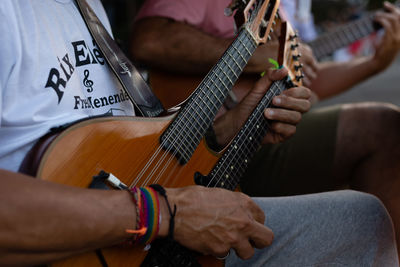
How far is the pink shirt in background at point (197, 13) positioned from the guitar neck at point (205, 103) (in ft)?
2.01

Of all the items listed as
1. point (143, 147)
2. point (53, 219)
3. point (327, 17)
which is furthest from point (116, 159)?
point (327, 17)

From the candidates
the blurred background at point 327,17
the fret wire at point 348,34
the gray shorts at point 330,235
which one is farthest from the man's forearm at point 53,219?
the blurred background at point 327,17

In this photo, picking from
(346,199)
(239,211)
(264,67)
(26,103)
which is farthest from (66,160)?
(264,67)

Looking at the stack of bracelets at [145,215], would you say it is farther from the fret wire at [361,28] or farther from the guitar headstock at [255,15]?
the fret wire at [361,28]

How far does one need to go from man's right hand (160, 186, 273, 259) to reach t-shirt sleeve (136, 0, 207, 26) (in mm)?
999

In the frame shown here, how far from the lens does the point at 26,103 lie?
90 cm

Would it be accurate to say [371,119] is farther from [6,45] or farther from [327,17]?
[327,17]

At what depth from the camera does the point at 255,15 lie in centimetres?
132

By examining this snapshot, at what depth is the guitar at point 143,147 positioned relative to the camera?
865mm

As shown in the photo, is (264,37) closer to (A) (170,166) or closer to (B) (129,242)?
(A) (170,166)

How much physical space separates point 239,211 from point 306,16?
78.2 inches

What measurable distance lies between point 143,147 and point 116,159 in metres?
0.08

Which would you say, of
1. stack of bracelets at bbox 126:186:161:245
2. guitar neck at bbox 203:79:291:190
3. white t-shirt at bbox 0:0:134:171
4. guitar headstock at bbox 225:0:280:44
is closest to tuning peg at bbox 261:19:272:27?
guitar headstock at bbox 225:0:280:44

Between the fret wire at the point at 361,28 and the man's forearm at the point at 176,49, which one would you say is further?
the fret wire at the point at 361,28
